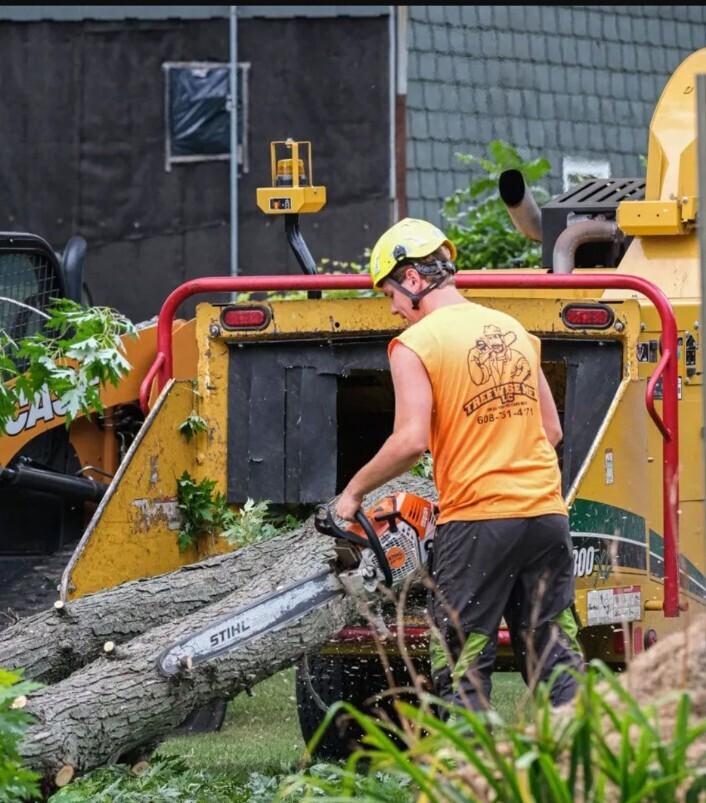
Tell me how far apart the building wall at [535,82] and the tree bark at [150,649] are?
35.3 ft

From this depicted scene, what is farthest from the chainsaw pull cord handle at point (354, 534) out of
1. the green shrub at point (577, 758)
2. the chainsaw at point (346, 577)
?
the green shrub at point (577, 758)

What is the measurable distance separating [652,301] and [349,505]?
1.63m

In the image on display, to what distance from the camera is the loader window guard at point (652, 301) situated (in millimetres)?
6223

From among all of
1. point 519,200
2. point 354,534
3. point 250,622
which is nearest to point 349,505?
point 354,534

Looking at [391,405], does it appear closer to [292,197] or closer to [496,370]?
[292,197]

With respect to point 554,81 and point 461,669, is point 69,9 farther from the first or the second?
point 461,669

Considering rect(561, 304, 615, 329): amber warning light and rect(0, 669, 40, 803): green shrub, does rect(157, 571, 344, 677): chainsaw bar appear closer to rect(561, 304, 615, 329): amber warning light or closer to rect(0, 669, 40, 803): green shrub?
rect(0, 669, 40, 803): green shrub

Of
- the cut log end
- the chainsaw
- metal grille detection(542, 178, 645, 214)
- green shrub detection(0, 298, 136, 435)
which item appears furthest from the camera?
metal grille detection(542, 178, 645, 214)

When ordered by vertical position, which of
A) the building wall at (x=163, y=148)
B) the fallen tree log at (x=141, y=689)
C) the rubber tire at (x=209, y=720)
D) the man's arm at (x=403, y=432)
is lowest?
the rubber tire at (x=209, y=720)

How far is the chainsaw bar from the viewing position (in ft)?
18.1

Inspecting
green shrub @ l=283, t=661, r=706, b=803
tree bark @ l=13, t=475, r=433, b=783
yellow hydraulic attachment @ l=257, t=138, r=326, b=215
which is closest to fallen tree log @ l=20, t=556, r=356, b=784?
tree bark @ l=13, t=475, r=433, b=783

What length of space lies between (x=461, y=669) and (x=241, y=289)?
2102 mm

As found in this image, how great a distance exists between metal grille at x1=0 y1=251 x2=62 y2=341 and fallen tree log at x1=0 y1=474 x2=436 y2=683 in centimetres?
205

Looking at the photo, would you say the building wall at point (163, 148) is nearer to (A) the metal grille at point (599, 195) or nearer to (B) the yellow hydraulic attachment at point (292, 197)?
(A) the metal grille at point (599, 195)
